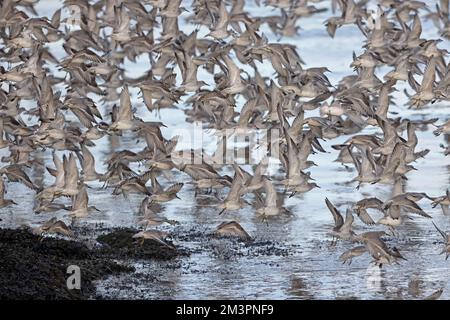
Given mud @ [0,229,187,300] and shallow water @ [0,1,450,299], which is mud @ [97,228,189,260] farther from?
shallow water @ [0,1,450,299]

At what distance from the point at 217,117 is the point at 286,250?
310 cm

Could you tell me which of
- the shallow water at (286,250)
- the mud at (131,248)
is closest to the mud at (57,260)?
Answer: the mud at (131,248)

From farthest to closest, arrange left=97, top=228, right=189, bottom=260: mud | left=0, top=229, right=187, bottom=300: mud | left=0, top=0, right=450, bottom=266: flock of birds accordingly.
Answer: left=0, top=0, right=450, bottom=266: flock of birds → left=97, top=228, right=189, bottom=260: mud → left=0, top=229, right=187, bottom=300: mud

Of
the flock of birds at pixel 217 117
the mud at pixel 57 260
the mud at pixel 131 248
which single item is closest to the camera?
the mud at pixel 57 260

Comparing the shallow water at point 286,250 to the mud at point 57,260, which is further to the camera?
the shallow water at point 286,250

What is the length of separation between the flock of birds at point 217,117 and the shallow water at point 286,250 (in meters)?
0.18

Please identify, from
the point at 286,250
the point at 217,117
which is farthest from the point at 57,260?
the point at 217,117

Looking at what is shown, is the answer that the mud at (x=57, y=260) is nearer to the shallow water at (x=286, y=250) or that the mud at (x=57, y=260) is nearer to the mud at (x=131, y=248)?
the mud at (x=131, y=248)

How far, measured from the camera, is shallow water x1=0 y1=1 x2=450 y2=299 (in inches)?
440

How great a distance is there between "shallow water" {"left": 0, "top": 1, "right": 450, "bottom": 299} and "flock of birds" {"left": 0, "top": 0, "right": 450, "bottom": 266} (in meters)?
0.18

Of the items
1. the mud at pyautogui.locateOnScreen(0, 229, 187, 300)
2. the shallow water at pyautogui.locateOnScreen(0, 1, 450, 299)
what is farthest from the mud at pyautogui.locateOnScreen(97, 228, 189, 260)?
the shallow water at pyautogui.locateOnScreen(0, 1, 450, 299)

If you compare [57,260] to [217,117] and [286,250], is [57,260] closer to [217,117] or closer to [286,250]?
[286,250]

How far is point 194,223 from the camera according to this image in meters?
13.4

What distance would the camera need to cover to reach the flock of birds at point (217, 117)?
13.2 m
